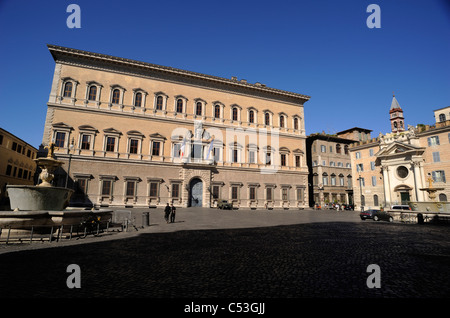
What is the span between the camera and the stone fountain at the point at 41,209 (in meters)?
8.59

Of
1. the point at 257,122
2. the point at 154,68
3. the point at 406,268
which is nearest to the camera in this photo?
the point at 406,268

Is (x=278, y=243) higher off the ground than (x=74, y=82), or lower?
lower

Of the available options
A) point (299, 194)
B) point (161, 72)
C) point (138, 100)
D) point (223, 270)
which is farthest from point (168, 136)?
point (223, 270)

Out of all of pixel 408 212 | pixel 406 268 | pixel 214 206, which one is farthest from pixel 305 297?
pixel 214 206

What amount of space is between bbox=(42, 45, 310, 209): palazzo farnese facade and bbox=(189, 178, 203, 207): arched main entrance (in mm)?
122

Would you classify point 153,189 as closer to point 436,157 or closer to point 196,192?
point 196,192

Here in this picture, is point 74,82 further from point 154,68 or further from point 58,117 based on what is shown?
point 154,68

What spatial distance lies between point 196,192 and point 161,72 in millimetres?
15641

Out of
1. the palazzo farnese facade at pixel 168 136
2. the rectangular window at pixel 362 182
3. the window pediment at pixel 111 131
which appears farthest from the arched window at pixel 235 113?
the rectangular window at pixel 362 182

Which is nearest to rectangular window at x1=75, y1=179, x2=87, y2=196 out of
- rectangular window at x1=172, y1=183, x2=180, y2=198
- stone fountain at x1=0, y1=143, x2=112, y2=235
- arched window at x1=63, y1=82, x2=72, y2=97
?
rectangular window at x1=172, y1=183, x2=180, y2=198

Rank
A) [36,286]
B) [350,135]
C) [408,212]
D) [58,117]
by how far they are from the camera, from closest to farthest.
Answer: [36,286]
[408,212]
[58,117]
[350,135]

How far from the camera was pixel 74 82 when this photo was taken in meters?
26.7

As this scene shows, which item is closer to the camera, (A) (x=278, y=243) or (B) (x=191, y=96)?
(A) (x=278, y=243)

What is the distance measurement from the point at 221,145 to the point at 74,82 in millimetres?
18190
